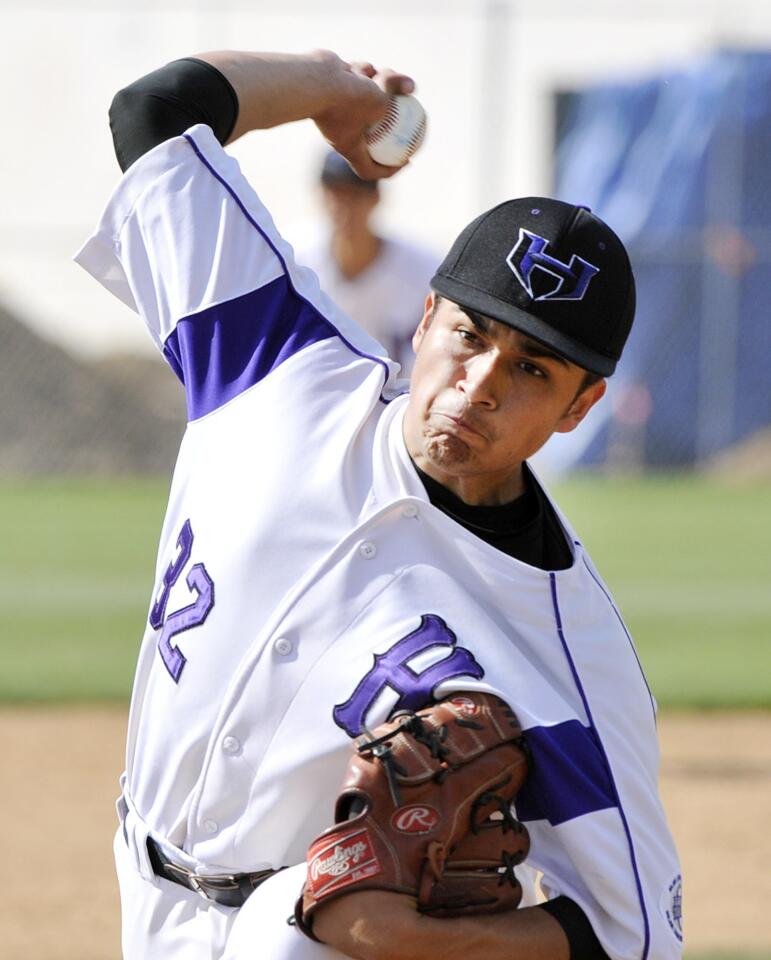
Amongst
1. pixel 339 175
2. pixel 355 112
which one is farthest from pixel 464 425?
pixel 339 175

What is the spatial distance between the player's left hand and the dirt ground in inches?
92.4

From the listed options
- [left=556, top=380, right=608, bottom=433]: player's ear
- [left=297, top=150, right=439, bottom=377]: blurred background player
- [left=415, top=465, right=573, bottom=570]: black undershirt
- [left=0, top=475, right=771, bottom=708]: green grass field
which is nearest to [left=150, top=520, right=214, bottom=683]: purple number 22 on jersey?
[left=415, top=465, right=573, bottom=570]: black undershirt

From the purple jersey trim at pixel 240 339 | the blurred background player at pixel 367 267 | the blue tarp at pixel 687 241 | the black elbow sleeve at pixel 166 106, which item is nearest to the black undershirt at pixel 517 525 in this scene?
the purple jersey trim at pixel 240 339

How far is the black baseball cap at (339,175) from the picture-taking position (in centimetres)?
545

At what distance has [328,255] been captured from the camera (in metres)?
5.71

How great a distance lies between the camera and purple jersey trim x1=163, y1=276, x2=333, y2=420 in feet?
7.69

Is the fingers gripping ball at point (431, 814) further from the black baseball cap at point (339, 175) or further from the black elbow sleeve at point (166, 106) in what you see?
the black baseball cap at point (339, 175)

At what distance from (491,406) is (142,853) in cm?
81

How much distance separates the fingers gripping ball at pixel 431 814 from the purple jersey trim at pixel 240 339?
0.65m

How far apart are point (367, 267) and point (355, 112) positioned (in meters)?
2.97

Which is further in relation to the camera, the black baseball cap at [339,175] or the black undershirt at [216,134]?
the black baseball cap at [339,175]

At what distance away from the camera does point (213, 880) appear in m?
2.11

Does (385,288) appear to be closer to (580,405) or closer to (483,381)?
(580,405)

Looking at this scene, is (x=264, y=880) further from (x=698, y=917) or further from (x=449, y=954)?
(x=698, y=917)
